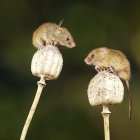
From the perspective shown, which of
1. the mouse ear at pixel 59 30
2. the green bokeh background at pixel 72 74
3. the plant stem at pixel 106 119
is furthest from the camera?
the green bokeh background at pixel 72 74

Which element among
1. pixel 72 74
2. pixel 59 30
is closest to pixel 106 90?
pixel 59 30

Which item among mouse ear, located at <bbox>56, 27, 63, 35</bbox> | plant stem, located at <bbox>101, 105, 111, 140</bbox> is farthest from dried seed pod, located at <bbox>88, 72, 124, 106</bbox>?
mouse ear, located at <bbox>56, 27, 63, 35</bbox>

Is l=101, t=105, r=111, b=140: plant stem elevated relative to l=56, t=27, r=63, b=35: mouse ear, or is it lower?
lower

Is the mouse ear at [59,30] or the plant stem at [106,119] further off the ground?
the mouse ear at [59,30]

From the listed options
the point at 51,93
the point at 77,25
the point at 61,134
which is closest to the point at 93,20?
the point at 77,25

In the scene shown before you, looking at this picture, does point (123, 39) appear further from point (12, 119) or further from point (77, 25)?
point (12, 119)

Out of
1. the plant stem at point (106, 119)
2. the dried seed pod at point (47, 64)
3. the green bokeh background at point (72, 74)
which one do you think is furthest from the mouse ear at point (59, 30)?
the green bokeh background at point (72, 74)

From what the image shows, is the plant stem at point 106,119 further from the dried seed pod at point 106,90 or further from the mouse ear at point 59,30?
the mouse ear at point 59,30

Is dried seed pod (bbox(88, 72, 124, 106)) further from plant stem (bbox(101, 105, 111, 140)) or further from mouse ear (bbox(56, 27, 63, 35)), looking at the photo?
mouse ear (bbox(56, 27, 63, 35))
